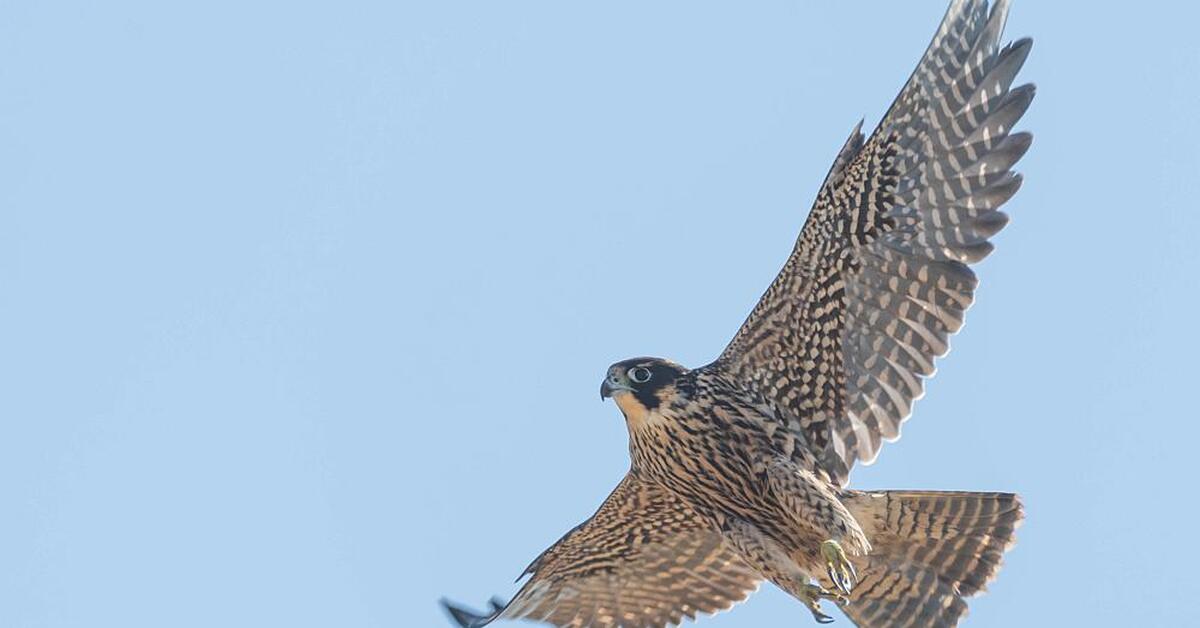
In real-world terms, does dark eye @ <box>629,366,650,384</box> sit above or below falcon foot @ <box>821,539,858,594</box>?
above

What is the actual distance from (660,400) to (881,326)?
4.33 ft

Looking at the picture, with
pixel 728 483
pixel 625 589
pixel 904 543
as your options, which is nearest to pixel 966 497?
pixel 904 543

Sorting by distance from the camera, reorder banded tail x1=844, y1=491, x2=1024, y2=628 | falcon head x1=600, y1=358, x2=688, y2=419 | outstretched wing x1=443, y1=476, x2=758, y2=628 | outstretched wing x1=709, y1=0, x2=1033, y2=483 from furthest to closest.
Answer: outstretched wing x1=443, y1=476, x2=758, y2=628, falcon head x1=600, y1=358, x2=688, y2=419, banded tail x1=844, y1=491, x2=1024, y2=628, outstretched wing x1=709, y1=0, x2=1033, y2=483

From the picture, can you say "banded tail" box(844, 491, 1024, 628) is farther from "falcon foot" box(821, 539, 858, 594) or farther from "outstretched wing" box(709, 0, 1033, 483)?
"outstretched wing" box(709, 0, 1033, 483)

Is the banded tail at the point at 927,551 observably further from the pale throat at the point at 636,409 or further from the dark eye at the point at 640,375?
the dark eye at the point at 640,375

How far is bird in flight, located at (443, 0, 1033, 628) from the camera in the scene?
12.9m

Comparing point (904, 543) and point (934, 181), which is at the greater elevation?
point (934, 181)

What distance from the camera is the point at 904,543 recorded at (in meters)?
13.3

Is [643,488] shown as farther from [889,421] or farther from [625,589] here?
[889,421]

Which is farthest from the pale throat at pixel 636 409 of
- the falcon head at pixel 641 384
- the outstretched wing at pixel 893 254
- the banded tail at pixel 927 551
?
the banded tail at pixel 927 551

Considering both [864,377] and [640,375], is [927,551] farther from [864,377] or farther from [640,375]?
[640,375]

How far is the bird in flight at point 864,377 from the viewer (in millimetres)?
12875

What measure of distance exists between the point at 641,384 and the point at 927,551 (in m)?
1.86

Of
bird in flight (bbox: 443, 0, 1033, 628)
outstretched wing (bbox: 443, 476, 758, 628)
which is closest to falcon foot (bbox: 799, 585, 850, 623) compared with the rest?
bird in flight (bbox: 443, 0, 1033, 628)
